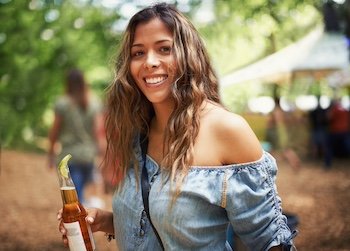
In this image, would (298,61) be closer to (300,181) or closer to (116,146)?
(300,181)

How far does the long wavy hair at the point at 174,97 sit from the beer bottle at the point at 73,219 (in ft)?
0.66

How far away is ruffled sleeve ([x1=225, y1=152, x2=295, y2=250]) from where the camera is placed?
153cm

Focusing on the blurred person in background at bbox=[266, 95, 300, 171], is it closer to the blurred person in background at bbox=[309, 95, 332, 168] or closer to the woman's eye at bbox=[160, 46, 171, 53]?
the blurred person in background at bbox=[309, 95, 332, 168]

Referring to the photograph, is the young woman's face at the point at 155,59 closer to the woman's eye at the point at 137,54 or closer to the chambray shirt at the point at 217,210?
the woman's eye at the point at 137,54

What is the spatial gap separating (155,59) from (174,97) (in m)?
0.14

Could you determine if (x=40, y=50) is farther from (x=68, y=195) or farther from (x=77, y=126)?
(x=68, y=195)

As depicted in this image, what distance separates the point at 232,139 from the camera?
155cm

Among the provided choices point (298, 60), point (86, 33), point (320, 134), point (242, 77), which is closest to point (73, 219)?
point (242, 77)

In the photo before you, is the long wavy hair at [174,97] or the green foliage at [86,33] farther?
the green foliage at [86,33]

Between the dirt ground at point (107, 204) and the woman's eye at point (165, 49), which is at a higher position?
the woman's eye at point (165, 49)

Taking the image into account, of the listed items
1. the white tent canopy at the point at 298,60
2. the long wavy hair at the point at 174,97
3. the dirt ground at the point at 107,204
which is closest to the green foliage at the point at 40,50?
the dirt ground at the point at 107,204

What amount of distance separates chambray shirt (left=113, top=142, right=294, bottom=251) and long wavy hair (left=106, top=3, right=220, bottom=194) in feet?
0.21

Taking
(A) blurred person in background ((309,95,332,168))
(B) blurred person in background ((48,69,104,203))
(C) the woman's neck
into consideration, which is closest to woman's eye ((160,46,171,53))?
(C) the woman's neck

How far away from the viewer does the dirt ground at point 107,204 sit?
5.42 meters
